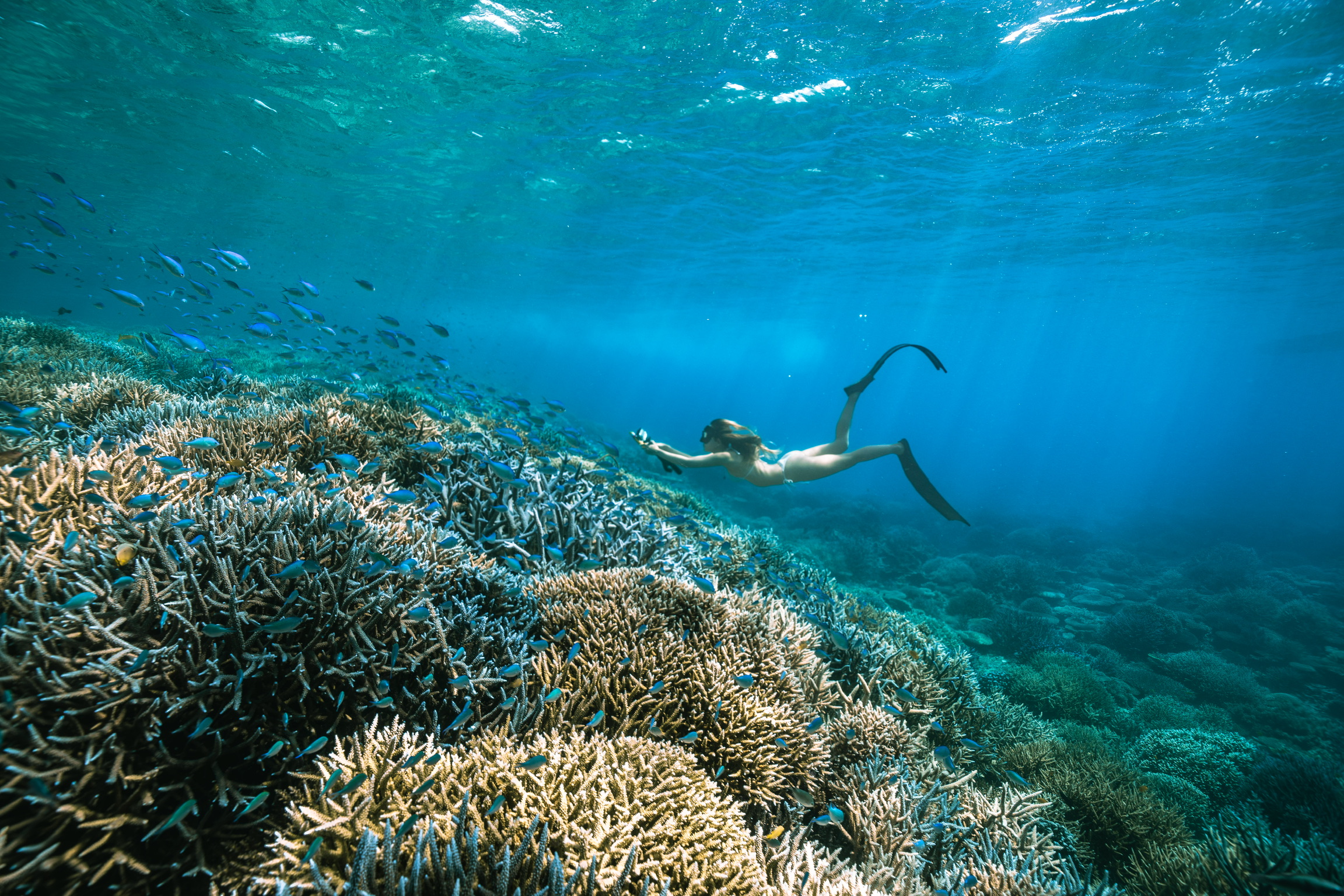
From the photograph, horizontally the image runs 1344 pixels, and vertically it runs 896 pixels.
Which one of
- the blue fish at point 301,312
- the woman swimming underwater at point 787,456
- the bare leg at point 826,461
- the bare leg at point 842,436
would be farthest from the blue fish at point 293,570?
the blue fish at point 301,312

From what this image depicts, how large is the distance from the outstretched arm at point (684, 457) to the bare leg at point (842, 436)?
134 cm

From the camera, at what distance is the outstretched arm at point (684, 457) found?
6980 mm

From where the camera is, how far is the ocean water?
11.6 m

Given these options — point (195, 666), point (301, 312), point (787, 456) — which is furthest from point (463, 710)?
point (301, 312)

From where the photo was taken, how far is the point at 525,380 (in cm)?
8225

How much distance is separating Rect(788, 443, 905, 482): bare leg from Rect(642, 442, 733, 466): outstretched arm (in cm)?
113

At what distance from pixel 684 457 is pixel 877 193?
19.6 metres

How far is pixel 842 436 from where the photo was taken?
7461mm

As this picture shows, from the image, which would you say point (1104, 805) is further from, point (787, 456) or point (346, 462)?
point (346, 462)

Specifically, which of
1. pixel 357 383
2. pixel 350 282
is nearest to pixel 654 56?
pixel 357 383

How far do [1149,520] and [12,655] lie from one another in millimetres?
49359

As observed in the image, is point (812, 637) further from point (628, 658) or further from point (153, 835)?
point (153, 835)

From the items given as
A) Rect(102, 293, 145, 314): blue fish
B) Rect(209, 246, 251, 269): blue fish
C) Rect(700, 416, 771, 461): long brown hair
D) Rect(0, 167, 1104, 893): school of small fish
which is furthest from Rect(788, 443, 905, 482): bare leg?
Rect(102, 293, 145, 314): blue fish

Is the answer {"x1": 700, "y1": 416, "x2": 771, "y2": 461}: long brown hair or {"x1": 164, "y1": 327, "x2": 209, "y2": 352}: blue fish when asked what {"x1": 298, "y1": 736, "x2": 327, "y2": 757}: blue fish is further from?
{"x1": 700, "y1": 416, "x2": 771, "y2": 461}: long brown hair
